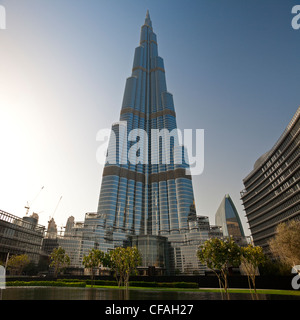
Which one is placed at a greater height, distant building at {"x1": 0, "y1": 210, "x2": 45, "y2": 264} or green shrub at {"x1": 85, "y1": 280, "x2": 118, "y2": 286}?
distant building at {"x1": 0, "y1": 210, "x2": 45, "y2": 264}

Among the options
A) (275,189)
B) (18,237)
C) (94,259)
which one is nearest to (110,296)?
(94,259)

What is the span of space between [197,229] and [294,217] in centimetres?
9573

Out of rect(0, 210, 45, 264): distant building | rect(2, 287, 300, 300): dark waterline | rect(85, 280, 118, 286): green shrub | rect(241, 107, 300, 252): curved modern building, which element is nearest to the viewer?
rect(2, 287, 300, 300): dark waterline

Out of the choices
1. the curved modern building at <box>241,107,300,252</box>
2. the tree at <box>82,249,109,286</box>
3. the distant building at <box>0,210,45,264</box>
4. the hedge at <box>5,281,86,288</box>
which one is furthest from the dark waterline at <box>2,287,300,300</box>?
the distant building at <box>0,210,45,264</box>

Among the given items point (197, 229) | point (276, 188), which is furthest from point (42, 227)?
point (276, 188)

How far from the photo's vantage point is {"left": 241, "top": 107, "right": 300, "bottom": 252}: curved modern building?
102m

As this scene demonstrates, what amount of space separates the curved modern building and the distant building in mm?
157376

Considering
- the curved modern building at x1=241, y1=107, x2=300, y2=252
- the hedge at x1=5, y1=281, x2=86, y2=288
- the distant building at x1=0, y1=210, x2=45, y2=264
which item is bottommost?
the hedge at x1=5, y1=281, x2=86, y2=288

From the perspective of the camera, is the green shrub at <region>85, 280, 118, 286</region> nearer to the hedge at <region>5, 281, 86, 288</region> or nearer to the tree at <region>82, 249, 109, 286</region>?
the tree at <region>82, 249, 109, 286</region>

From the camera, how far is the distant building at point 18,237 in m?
119

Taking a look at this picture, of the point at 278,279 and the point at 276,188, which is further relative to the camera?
the point at 276,188

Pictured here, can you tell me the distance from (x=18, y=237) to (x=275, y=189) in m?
165
